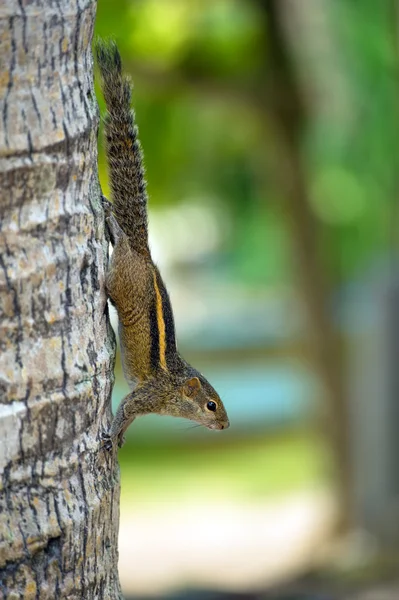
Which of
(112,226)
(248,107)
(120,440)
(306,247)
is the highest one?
(248,107)

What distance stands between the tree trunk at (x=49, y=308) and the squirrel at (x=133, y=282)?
292 mm

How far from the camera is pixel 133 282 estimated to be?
3.07 metres

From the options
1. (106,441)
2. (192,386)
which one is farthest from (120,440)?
(192,386)

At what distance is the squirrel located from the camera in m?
2.93

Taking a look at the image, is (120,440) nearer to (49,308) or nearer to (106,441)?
(106,441)

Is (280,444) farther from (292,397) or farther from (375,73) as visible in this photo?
(375,73)

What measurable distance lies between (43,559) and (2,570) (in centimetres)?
11

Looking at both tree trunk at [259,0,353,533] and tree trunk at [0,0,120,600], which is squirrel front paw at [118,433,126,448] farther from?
tree trunk at [259,0,353,533]

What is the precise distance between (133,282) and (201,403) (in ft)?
2.66

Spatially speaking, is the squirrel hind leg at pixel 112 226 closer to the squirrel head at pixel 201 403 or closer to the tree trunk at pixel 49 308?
the tree trunk at pixel 49 308

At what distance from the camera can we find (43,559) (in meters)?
2.35

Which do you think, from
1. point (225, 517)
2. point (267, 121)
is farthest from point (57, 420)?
point (225, 517)

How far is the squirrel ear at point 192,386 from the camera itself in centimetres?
358

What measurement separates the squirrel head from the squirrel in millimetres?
18
